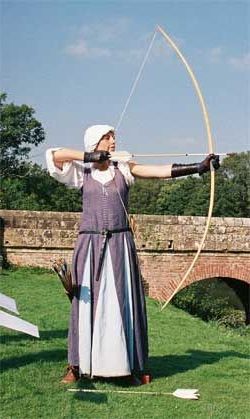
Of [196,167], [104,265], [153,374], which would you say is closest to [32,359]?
[153,374]

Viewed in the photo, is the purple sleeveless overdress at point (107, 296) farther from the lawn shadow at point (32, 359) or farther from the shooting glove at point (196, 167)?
the lawn shadow at point (32, 359)

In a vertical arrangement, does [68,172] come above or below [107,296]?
above

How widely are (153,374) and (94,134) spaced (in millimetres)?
1828

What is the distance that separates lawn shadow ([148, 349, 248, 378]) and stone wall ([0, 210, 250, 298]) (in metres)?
6.45

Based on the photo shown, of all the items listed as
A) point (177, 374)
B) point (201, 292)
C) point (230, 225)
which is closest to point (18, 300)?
point (177, 374)

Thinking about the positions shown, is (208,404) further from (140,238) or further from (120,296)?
(140,238)

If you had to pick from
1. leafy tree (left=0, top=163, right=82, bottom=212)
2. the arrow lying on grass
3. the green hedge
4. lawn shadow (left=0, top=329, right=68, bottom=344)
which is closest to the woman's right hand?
the arrow lying on grass

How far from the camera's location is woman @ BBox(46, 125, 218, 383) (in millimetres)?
4379

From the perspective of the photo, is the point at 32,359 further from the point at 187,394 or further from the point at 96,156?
the point at 96,156

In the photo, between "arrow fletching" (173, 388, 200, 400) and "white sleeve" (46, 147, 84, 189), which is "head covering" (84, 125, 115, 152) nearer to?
"white sleeve" (46, 147, 84, 189)

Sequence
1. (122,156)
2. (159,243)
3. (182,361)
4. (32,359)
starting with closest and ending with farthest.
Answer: (122,156) < (32,359) < (182,361) < (159,243)

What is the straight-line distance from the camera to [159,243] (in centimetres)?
1269

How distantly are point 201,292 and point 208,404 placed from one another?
1312cm

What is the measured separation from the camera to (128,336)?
14.6 ft
